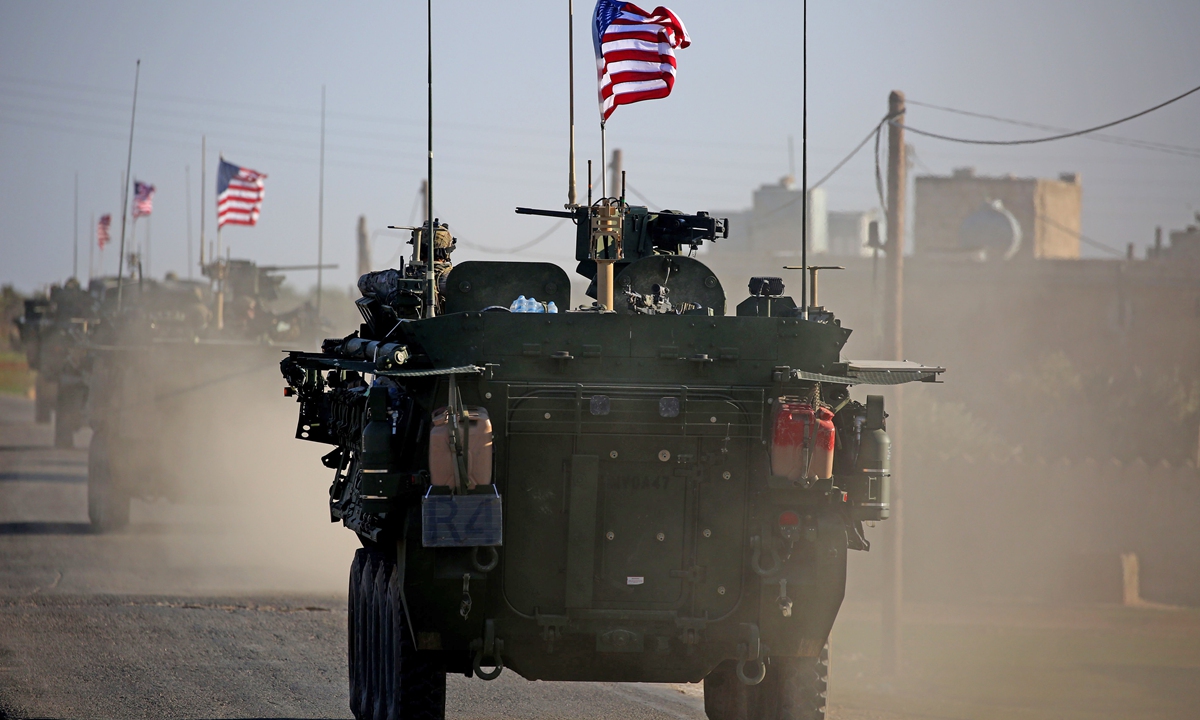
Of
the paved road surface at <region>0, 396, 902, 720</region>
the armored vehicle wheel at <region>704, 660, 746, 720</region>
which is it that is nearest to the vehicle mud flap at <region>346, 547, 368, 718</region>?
the paved road surface at <region>0, 396, 902, 720</region>

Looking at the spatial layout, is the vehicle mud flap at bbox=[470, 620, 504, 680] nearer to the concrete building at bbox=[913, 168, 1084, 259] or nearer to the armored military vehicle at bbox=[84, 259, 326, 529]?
the armored military vehicle at bbox=[84, 259, 326, 529]

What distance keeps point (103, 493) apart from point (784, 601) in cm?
1488

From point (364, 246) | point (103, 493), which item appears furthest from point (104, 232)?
point (103, 493)

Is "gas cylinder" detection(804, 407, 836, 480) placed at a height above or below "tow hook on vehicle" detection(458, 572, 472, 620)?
above

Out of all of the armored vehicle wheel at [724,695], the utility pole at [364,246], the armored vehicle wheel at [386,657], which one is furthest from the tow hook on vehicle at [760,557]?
the utility pole at [364,246]

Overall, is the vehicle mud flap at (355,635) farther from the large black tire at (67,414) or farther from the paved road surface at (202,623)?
the large black tire at (67,414)

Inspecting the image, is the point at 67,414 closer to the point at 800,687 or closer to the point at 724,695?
the point at 724,695

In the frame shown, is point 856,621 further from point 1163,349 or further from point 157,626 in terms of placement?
point 1163,349

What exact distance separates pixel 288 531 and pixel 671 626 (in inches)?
587

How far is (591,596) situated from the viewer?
7512mm

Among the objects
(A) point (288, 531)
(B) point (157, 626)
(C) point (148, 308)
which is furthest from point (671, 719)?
(C) point (148, 308)

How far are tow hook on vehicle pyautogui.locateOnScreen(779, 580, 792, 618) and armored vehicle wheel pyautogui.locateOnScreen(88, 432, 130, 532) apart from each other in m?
14.1

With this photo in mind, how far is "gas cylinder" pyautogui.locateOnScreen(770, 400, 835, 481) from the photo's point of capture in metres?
7.30

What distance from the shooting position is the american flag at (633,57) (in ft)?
36.2
